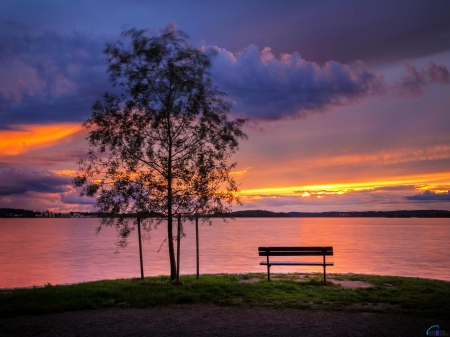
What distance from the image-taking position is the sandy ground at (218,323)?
28.2ft

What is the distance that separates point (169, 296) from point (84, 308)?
2.31 metres

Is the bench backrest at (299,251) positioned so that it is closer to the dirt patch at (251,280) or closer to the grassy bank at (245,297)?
the dirt patch at (251,280)

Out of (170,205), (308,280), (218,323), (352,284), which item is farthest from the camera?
(308,280)

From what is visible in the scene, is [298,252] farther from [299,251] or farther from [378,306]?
[378,306]

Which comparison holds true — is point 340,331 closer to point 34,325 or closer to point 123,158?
point 34,325

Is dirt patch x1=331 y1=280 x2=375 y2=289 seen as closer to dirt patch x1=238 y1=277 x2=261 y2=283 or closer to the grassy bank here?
the grassy bank

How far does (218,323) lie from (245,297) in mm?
2894

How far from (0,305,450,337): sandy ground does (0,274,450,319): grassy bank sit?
2.02ft

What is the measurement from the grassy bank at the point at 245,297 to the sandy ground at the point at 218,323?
2.02 feet

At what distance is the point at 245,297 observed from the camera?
39.7ft

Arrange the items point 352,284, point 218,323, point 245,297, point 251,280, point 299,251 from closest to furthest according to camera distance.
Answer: point 218,323, point 245,297, point 352,284, point 299,251, point 251,280

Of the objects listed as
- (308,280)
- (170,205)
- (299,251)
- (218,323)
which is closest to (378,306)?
(218,323)

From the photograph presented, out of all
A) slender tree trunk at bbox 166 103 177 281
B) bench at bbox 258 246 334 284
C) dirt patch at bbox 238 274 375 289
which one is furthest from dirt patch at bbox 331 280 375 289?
slender tree trunk at bbox 166 103 177 281

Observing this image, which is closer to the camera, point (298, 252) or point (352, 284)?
point (352, 284)
